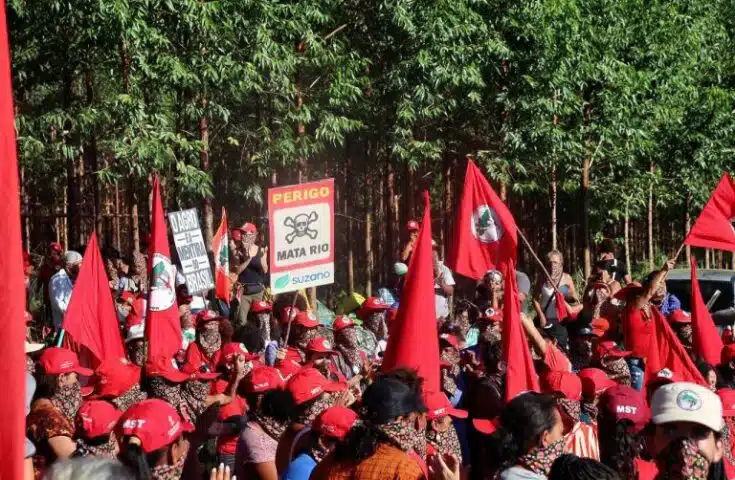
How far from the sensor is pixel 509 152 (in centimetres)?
1816

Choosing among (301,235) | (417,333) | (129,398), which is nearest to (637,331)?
(301,235)

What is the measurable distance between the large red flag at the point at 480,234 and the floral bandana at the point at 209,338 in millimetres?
2088

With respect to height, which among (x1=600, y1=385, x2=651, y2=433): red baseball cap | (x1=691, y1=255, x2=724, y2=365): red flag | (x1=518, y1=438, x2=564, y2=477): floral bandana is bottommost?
(x1=691, y1=255, x2=724, y2=365): red flag

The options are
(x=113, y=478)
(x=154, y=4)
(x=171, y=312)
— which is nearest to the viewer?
(x=113, y=478)

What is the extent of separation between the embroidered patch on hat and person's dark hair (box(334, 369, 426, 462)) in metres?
1.07

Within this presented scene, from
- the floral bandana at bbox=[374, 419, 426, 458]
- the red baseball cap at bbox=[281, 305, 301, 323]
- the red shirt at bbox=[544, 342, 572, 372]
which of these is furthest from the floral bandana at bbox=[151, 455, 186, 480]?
the red baseball cap at bbox=[281, 305, 301, 323]

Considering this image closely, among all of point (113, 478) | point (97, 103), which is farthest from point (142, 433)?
point (97, 103)

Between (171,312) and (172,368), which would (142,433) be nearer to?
(172,368)

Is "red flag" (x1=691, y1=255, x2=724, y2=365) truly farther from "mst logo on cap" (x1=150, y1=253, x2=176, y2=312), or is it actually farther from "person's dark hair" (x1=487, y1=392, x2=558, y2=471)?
"person's dark hair" (x1=487, y1=392, x2=558, y2=471)

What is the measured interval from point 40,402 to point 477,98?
11.5 metres

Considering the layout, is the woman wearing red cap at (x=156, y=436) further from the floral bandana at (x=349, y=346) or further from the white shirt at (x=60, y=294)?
the white shirt at (x=60, y=294)

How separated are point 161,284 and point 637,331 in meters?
3.76

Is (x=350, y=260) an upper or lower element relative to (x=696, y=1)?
lower

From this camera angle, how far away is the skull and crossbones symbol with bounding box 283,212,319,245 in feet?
33.2
